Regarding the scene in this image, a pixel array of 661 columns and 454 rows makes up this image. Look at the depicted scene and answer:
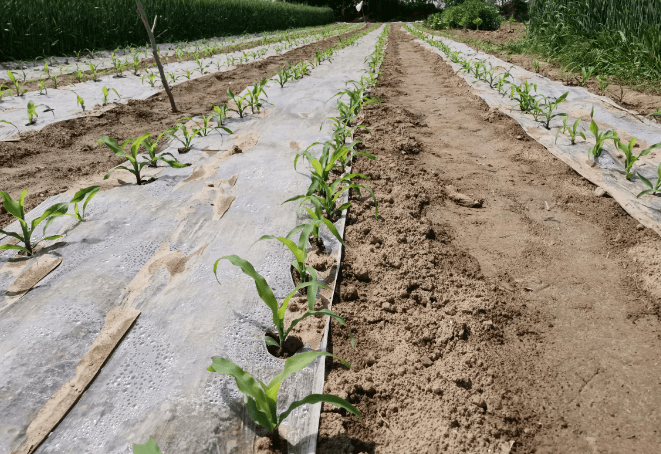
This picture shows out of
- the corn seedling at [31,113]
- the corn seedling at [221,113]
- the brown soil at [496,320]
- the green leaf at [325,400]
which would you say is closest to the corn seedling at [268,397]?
the green leaf at [325,400]

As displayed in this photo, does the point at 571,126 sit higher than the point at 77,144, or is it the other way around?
the point at 77,144

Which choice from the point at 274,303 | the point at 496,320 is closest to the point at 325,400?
the point at 274,303

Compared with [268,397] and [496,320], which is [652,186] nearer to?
[496,320]

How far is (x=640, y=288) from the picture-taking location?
5.26 feet

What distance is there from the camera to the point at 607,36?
16.4ft

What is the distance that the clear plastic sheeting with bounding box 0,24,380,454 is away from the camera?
1.00 meters

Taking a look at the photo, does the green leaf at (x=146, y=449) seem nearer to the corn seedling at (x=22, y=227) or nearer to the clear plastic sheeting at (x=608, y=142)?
the corn seedling at (x=22, y=227)

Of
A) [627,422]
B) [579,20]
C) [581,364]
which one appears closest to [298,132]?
[581,364]

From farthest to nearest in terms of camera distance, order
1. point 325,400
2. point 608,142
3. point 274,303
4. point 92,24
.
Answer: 1. point 92,24
2. point 608,142
3. point 274,303
4. point 325,400

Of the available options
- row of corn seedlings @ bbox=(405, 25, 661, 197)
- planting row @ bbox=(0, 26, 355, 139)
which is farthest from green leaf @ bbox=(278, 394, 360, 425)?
planting row @ bbox=(0, 26, 355, 139)

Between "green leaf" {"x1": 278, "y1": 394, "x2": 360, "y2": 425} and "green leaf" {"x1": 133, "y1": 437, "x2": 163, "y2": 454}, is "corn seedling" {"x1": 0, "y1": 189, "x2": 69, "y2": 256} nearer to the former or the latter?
"green leaf" {"x1": 133, "y1": 437, "x2": 163, "y2": 454}

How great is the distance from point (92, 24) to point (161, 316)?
9186mm

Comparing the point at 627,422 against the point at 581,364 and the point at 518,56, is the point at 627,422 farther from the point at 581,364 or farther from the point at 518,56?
the point at 518,56

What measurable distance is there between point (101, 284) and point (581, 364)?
185 cm
